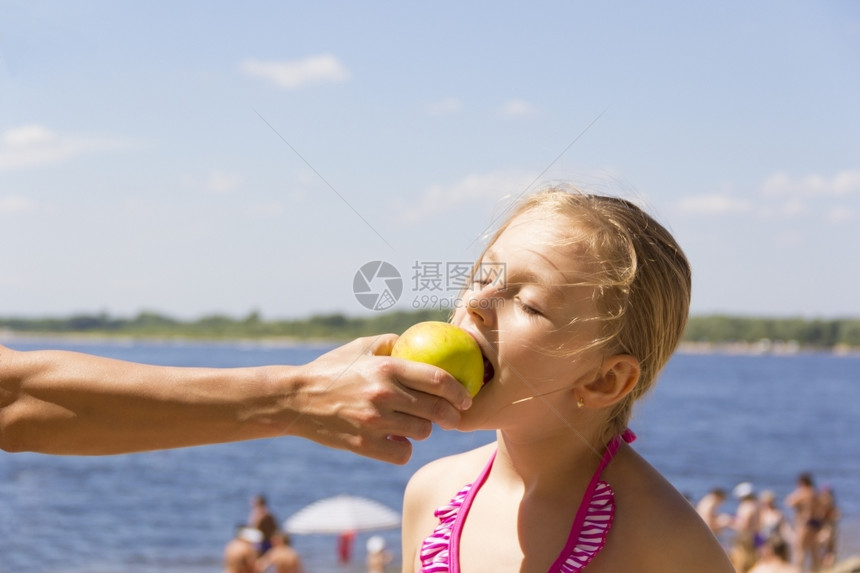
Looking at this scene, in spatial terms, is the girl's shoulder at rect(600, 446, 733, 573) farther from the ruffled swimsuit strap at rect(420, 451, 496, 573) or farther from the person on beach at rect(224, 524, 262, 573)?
the person on beach at rect(224, 524, 262, 573)

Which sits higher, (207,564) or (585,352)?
(585,352)

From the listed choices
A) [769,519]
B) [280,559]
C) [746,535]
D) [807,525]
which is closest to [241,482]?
[807,525]

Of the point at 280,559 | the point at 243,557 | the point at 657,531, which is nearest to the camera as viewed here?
the point at 657,531

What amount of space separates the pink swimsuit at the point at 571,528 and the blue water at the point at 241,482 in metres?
18.2

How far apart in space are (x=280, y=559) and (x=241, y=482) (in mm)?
35979

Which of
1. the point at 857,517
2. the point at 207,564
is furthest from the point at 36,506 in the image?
the point at 857,517

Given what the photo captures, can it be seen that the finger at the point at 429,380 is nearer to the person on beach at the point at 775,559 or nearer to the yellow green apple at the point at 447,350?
the yellow green apple at the point at 447,350

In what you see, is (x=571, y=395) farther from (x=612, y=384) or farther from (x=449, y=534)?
(x=449, y=534)

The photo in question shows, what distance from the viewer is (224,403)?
2.12m

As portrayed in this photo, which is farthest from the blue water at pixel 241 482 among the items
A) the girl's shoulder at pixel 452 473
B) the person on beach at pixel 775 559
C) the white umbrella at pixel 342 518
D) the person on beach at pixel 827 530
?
the girl's shoulder at pixel 452 473

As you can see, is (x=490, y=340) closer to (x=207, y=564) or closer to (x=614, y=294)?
(x=614, y=294)

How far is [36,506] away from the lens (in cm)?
3997

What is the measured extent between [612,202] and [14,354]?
1945mm

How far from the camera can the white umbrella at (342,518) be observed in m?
17.1
